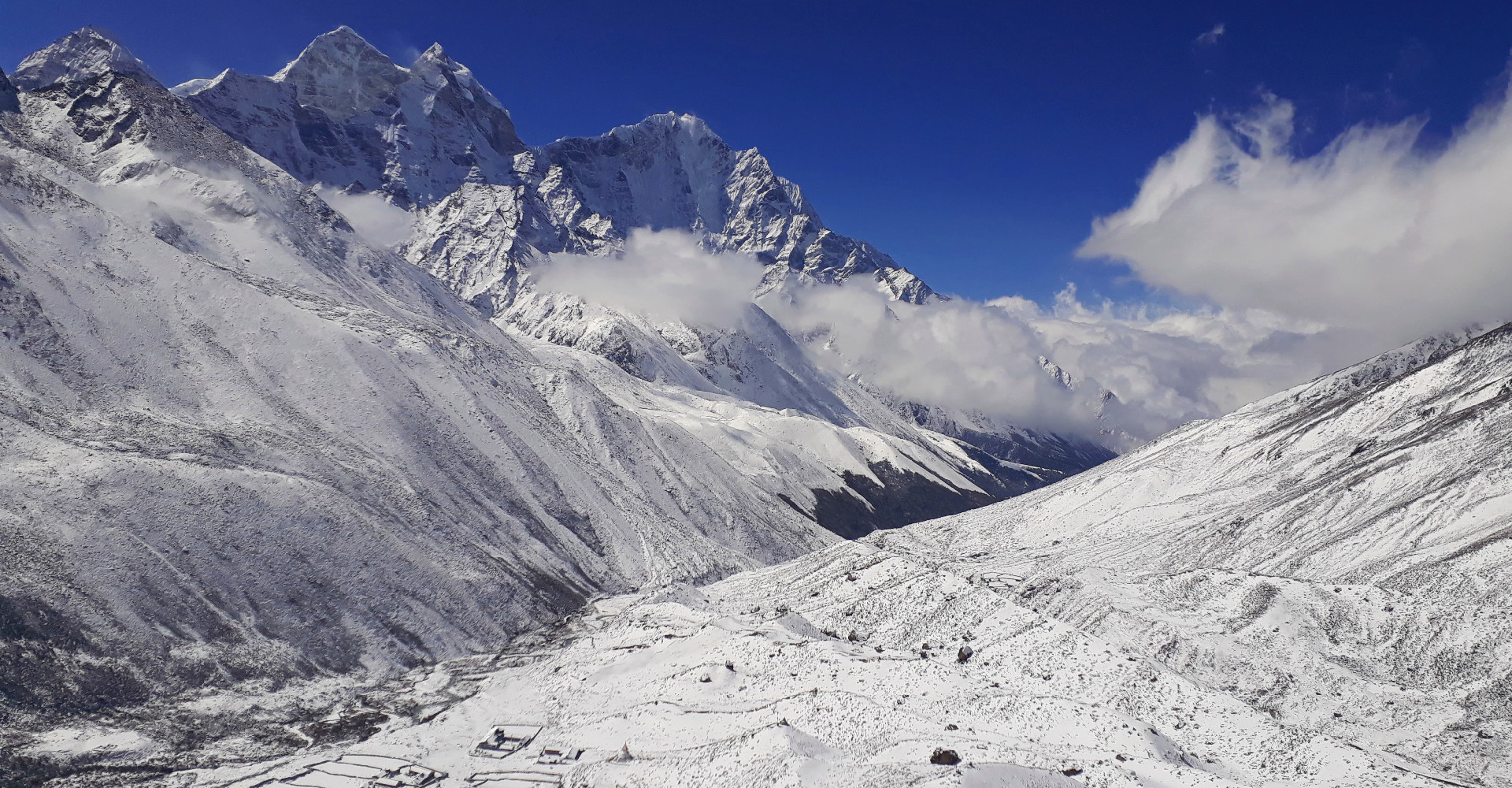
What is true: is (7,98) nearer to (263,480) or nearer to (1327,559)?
(263,480)

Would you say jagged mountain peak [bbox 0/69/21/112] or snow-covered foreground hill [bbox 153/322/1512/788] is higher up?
jagged mountain peak [bbox 0/69/21/112]

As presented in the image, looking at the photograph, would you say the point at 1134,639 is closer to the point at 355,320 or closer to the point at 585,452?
the point at 585,452

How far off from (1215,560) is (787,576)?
5781cm

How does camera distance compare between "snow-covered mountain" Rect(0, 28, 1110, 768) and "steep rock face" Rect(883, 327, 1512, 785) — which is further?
"snow-covered mountain" Rect(0, 28, 1110, 768)

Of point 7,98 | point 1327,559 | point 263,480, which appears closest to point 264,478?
point 263,480

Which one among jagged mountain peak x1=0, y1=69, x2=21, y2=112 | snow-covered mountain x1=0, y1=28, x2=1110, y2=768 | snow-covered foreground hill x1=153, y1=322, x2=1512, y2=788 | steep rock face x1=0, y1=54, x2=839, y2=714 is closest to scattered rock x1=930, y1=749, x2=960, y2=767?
snow-covered foreground hill x1=153, y1=322, x2=1512, y2=788

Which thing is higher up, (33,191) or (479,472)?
(33,191)

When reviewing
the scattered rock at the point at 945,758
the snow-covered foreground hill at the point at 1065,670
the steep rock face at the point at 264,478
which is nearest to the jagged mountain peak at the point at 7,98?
the steep rock face at the point at 264,478

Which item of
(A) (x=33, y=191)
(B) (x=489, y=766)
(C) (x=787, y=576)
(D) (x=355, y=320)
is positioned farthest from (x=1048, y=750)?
(A) (x=33, y=191)

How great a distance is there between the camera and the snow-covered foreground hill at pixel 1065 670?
1565 inches

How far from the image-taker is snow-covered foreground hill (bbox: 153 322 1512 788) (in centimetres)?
3975

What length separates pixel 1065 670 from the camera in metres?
51.7

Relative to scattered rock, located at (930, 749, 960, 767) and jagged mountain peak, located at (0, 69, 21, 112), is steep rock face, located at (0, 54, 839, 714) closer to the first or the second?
jagged mountain peak, located at (0, 69, 21, 112)

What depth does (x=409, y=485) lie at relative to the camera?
9600 cm
